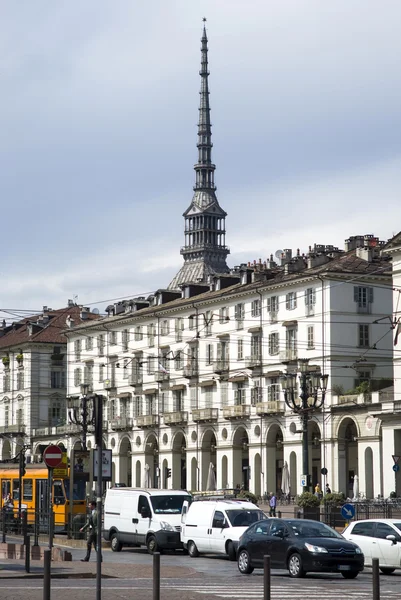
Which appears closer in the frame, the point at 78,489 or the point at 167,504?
the point at 167,504

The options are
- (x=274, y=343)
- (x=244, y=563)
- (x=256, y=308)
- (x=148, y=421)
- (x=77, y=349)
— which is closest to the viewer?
(x=244, y=563)

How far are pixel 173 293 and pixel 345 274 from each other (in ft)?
77.5

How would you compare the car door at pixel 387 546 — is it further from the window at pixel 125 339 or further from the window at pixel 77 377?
the window at pixel 77 377

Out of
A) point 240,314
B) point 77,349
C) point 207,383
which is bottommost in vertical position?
point 207,383

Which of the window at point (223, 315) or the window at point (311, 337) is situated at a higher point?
the window at point (223, 315)

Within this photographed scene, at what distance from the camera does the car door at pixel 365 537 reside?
33.0 meters

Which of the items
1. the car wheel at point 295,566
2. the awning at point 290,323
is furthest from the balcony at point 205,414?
the car wheel at point 295,566

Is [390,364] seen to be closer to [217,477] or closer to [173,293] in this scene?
[217,477]

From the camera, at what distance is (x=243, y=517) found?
121 ft

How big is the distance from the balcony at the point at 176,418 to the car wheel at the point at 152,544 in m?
55.3

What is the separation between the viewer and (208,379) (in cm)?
9500

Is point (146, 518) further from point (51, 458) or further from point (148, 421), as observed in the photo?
point (148, 421)

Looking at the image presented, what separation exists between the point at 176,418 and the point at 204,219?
308 ft

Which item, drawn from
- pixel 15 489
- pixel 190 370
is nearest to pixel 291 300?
pixel 190 370
